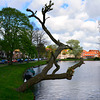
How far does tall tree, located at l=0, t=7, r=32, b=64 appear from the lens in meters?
46.9

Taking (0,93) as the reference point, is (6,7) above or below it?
above

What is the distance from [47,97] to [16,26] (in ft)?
107

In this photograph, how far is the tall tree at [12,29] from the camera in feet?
154

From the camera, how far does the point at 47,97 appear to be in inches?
725

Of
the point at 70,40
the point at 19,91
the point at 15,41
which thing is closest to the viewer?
the point at 19,91

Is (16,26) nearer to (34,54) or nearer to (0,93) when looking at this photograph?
(34,54)

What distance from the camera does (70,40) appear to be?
131250 millimetres

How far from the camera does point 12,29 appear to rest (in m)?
47.4

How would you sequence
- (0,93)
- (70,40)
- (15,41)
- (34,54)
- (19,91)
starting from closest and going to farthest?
1. (0,93)
2. (19,91)
3. (15,41)
4. (34,54)
5. (70,40)

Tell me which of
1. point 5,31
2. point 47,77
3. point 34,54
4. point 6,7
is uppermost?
point 6,7

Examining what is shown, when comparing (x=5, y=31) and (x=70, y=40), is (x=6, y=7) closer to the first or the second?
(x=5, y=31)

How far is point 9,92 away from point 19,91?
0.93m

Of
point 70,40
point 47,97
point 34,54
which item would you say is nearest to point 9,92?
point 47,97

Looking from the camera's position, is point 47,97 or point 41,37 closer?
point 47,97
